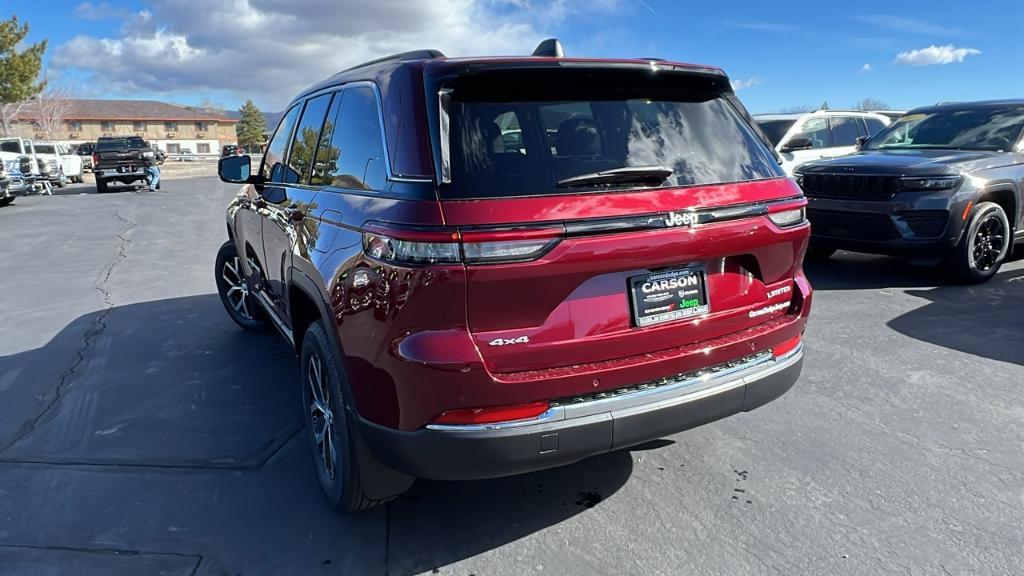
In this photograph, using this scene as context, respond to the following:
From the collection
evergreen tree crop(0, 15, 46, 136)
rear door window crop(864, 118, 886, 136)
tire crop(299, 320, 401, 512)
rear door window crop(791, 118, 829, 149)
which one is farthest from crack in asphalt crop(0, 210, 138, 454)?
evergreen tree crop(0, 15, 46, 136)

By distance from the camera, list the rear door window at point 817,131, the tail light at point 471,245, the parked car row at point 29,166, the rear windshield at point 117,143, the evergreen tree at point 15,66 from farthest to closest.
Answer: the evergreen tree at point 15,66 < the rear windshield at point 117,143 < the parked car row at point 29,166 < the rear door window at point 817,131 < the tail light at point 471,245

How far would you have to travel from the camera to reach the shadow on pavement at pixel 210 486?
2.70 meters

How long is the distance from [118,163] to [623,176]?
24193 mm

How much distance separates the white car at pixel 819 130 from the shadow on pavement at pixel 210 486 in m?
9.12

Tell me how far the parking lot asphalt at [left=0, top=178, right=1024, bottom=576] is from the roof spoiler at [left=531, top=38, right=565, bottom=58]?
1.90 metres

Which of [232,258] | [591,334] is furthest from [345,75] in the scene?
[232,258]

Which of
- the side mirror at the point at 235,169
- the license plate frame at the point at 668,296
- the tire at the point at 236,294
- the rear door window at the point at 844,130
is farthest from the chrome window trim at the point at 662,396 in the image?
the rear door window at the point at 844,130

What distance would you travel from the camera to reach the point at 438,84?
7.73 ft

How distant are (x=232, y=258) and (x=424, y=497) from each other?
3.38m

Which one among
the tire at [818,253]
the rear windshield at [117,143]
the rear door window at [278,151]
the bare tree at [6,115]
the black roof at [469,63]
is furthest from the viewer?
the bare tree at [6,115]

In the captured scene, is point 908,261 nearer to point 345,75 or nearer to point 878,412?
point 878,412

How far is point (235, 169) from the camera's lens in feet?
13.7

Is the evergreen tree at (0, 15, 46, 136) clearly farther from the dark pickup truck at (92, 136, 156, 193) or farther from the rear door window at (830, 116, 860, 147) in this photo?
the rear door window at (830, 116, 860, 147)

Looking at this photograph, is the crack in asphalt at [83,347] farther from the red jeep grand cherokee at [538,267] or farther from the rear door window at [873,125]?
the rear door window at [873,125]
